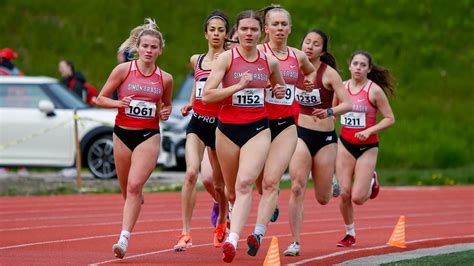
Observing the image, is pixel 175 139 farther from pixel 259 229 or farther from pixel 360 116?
pixel 259 229

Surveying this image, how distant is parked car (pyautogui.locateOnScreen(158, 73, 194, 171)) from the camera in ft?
77.7

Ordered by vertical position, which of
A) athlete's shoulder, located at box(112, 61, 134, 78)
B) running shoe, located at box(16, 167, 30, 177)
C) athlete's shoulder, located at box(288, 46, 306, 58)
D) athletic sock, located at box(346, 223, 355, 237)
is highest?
athlete's shoulder, located at box(288, 46, 306, 58)

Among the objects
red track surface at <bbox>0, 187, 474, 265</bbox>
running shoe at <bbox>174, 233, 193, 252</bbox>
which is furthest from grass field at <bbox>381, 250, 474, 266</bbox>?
running shoe at <bbox>174, 233, 193, 252</bbox>

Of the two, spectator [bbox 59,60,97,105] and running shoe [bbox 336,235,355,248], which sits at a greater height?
spectator [bbox 59,60,97,105]

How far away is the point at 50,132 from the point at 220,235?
9.86m

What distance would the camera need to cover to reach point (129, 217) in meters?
11.6

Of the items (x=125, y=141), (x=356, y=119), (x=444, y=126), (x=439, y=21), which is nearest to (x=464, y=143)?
(x=444, y=126)

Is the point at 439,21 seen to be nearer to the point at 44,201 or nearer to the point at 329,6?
the point at 329,6

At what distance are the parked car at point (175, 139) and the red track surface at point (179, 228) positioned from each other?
8.78 feet

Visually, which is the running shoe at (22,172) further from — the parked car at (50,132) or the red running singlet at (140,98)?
the red running singlet at (140,98)

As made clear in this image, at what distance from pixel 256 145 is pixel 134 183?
1.26 meters

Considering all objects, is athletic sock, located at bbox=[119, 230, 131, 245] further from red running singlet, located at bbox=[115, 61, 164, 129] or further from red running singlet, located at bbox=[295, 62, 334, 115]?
red running singlet, located at bbox=[295, 62, 334, 115]

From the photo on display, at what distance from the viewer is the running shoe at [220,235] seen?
42.6ft

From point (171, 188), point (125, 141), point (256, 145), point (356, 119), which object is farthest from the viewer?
point (171, 188)
